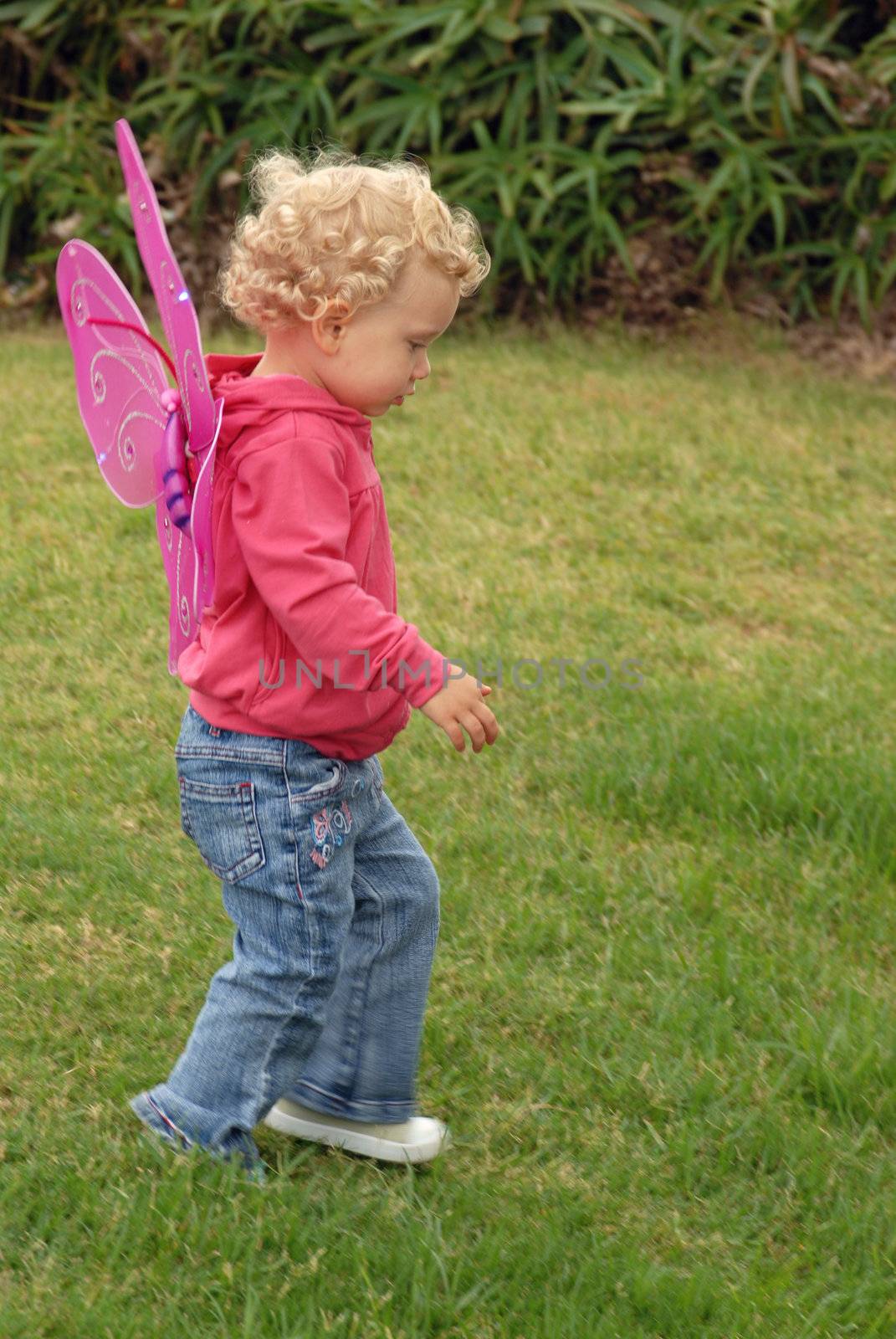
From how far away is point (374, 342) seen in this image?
2135mm

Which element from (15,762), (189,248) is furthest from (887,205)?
(15,762)

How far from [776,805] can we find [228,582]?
164cm

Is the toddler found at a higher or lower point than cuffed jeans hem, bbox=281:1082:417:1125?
higher

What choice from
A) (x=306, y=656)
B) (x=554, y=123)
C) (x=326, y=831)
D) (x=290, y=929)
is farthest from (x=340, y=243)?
(x=554, y=123)

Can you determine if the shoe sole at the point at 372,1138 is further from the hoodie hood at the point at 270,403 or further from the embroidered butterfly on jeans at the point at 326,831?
the hoodie hood at the point at 270,403

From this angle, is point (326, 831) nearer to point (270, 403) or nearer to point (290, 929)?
point (290, 929)

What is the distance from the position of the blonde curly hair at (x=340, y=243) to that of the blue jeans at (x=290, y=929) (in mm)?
580

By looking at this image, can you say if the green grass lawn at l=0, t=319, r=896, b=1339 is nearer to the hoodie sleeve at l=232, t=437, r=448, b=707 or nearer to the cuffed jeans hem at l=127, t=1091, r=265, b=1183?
the cuffed jeans hem at l=127, t=1091, r=265, b=1183

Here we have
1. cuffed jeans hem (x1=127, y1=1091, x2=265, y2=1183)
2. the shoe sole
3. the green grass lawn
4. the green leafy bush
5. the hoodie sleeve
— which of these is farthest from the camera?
the green leafy bush

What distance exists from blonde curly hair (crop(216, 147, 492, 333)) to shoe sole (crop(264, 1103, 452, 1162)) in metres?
1.14

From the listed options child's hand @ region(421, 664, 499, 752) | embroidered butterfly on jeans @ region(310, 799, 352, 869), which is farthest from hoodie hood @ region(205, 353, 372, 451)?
embroidered butterfly on jeans @ region(310, 799, 352, 869)

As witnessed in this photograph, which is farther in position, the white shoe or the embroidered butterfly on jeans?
the white shoe

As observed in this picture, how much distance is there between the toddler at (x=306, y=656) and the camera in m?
2.06

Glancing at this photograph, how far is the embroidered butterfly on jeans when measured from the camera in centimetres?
219
